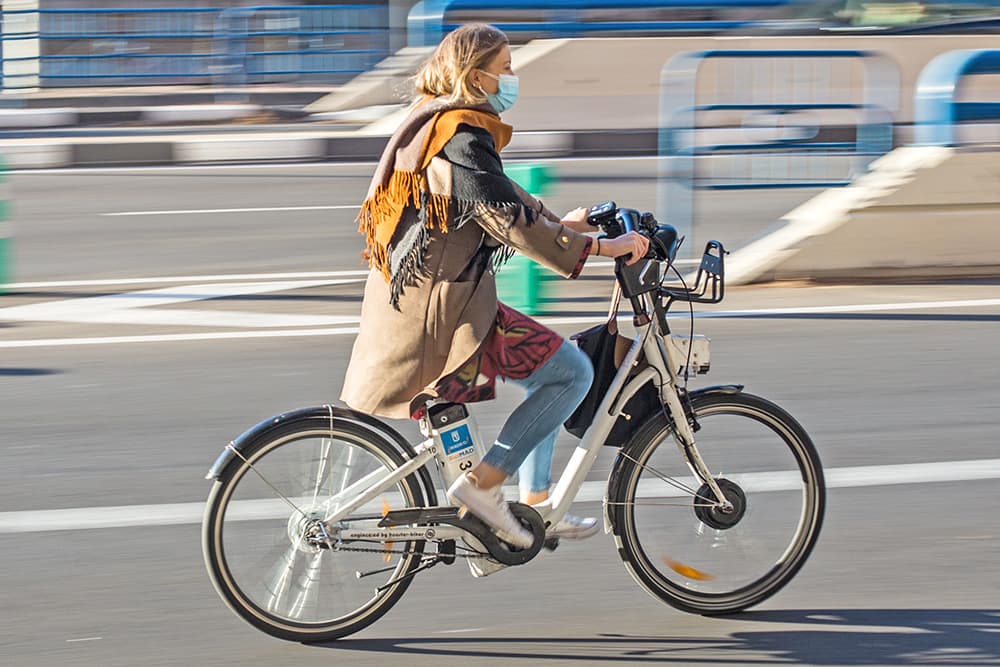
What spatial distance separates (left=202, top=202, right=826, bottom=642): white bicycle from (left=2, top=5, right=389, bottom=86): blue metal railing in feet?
Answer: 54.1

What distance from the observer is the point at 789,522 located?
15.7 feet

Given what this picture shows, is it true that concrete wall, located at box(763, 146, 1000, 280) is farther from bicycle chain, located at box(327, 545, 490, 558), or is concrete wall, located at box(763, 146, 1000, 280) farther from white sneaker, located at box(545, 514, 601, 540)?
bicycle chain, located at box(327, 545, 490, 558)

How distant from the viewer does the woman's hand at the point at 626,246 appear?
4.25 m

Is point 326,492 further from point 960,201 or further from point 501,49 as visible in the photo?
point 960,201

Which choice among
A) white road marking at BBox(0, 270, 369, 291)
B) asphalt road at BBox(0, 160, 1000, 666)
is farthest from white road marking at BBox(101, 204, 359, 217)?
white road marking at BBox(0, 270, 369, 291)

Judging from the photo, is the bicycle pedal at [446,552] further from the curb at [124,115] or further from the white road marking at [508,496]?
the curb at [124,115]

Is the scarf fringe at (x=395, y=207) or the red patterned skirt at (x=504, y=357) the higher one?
the scarf fringe at (x=395, y=207)

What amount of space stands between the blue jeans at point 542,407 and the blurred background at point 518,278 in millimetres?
576

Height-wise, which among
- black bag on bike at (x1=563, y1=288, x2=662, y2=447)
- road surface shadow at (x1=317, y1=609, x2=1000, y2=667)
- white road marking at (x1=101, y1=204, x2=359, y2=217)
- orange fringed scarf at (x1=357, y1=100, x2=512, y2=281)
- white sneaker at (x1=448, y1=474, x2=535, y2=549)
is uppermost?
orange fringed scarf at (x1=357, y1=100, x2=512, y2=281)

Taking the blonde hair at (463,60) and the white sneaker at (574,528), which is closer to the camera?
the blonde hair at (463,60)

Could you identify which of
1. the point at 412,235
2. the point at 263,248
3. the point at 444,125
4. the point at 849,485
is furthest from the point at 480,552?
the point at 263,248

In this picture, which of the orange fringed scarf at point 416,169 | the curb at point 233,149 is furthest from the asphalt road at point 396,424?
the curb at point 233,149

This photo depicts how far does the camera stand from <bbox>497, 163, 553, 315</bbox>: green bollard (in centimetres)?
886

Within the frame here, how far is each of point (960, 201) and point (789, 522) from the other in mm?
5578
